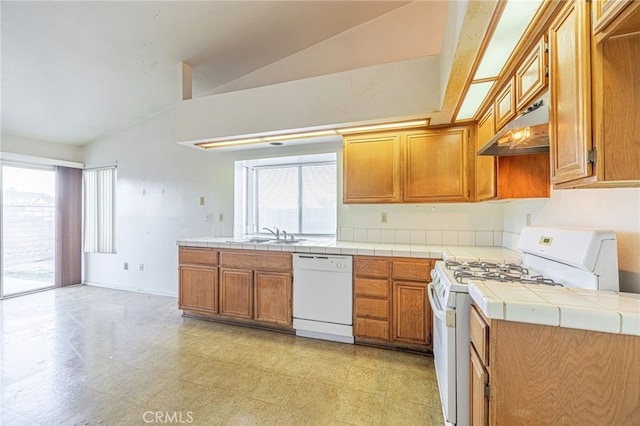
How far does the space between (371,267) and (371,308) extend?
0.38m

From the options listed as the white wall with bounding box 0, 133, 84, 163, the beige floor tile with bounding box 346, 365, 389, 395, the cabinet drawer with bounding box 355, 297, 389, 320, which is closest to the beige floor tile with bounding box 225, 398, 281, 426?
the beige floor tile with bounding box 346, 365, 389, 395

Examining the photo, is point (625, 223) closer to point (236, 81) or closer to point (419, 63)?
point (419, 63)

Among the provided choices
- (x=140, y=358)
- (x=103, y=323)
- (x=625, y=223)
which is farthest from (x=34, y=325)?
(x=625, y=223)

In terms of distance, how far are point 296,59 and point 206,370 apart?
131 inches

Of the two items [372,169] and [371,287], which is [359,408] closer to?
[371,287]

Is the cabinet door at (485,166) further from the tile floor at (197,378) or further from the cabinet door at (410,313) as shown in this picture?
the tile floor at (197,378)

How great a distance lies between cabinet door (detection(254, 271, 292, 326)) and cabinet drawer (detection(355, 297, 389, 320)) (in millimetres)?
710

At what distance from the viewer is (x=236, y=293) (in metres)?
3.07

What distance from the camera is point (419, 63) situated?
2.34m

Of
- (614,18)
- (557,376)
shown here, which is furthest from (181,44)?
(557,376)

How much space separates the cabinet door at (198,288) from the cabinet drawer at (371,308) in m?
1.65

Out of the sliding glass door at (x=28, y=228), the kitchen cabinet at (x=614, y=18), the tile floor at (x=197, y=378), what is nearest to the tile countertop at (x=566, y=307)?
the kitchen cabinet at (x=614, y=18)

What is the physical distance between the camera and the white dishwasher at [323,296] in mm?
2646

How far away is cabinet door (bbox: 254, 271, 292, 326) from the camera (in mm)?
2848
